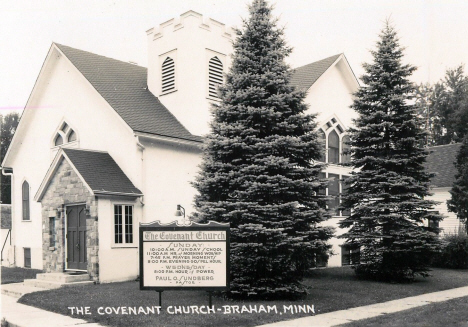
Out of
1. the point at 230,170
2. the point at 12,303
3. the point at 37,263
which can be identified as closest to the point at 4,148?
the point at 37,263

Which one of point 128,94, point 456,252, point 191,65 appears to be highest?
point 191,65

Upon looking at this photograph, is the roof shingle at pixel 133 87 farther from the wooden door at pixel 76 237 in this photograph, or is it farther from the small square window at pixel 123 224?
the wooden door at pixel 76 237

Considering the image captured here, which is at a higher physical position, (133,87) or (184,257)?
(133,87)

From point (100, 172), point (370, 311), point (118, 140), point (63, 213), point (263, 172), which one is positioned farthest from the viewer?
point (118, 140)

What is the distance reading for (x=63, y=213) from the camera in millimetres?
17016

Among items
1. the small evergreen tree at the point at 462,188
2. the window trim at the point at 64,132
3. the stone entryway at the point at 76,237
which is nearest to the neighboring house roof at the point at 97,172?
the stone entryway at the point at 76,237

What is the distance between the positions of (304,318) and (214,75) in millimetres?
12871

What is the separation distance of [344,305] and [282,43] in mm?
6705

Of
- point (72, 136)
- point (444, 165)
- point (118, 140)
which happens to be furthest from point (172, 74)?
point (444, 165)

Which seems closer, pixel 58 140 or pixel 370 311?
pixel 370 311

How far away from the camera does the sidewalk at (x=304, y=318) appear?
9805mm

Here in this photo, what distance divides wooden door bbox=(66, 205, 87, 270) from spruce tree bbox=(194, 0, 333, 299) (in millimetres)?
5404

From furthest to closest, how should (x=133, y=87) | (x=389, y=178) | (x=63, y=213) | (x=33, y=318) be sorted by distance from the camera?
(x=133, y=87), (x=63, y=213), (x=389, y=178), (x=33, y=318)

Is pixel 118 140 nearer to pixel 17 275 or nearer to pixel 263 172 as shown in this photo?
pixel 17 275
